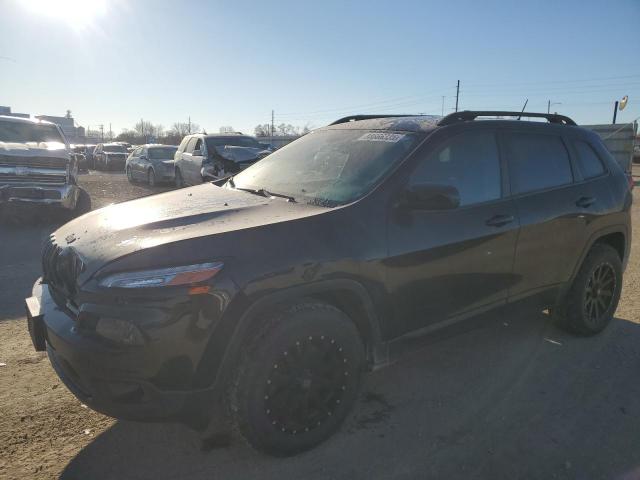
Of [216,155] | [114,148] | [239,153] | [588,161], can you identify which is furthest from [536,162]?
[114,148]

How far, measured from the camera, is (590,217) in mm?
3992

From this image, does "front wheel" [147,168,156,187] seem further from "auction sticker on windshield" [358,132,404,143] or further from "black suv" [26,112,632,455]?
"auction sticker on windshield" [358,132,404,143]

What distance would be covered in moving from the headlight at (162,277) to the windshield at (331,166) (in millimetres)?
959

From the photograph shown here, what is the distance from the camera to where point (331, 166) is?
3395 millimetres

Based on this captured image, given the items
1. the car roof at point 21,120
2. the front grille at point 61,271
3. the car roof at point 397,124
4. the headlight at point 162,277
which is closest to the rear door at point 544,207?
the car roof at point 397,124

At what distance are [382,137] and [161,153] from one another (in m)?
16.5

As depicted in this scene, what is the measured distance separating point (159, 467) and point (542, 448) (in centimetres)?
212

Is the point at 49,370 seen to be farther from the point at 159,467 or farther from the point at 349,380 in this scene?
the point at 349,380

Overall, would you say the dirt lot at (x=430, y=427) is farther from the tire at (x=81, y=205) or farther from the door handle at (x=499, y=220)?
the tire at (x=81, y=205)

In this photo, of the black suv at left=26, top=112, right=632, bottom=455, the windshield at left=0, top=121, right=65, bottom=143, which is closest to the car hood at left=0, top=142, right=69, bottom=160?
the windshield at left=0, top=121, right=65, bottom=143

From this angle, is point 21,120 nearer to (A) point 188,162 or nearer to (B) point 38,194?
(B) point 38,194

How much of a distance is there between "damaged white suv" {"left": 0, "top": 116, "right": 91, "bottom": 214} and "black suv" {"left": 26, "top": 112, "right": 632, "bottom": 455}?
6.59 m

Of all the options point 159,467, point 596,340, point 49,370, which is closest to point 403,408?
point 159,467

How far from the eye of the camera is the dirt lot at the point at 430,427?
2.58 meters
